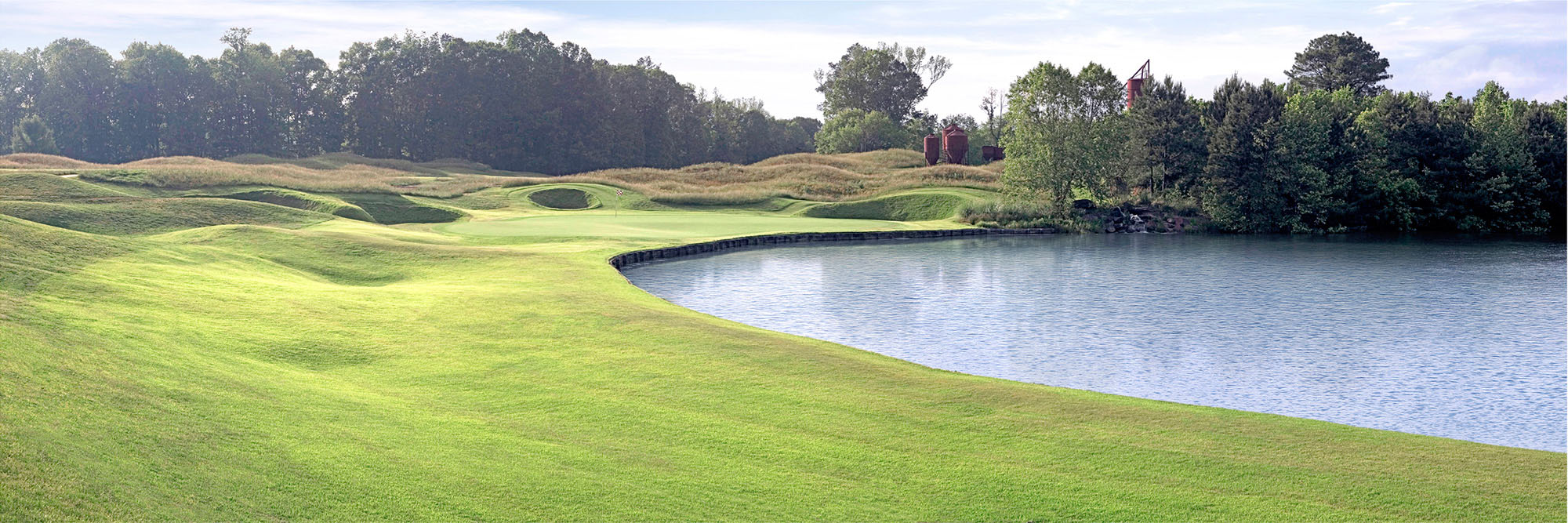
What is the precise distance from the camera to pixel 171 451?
9.48 m

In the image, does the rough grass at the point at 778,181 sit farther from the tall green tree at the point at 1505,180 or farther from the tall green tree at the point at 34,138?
the tall green tree at the point at 34,138

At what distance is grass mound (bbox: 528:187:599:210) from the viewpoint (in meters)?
69.6

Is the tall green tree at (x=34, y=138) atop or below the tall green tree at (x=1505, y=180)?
atop

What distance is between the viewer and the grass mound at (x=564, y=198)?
6962cm

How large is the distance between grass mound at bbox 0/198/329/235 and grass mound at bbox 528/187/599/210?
22.7 m

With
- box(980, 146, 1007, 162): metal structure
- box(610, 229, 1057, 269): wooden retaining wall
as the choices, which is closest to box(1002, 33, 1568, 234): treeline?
box(610, 229, 1057, 269): wooden retaining wall

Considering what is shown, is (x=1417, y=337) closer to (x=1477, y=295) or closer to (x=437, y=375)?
(x=1477, y=295)

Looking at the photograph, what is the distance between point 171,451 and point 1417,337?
979 inches

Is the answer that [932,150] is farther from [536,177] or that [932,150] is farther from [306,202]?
[306,202]

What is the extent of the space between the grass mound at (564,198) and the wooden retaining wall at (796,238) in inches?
843

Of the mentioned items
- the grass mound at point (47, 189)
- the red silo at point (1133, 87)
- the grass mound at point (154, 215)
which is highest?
the red silo at point (1133, 87)

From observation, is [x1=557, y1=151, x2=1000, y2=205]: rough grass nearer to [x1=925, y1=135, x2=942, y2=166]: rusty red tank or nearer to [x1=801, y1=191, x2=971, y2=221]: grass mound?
[x1=801, y1=191, x2=971, y2=221]: grass mound

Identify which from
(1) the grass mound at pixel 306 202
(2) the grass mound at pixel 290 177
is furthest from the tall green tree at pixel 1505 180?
(1) the grass mound at pixel 306 202

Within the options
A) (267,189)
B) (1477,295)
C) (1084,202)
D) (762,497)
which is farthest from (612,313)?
(1084,202)
